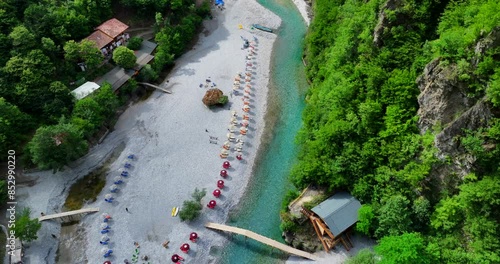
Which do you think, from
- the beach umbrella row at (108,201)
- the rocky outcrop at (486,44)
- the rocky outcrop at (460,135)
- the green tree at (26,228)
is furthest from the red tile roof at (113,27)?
the rocky outcrop at (486,44)

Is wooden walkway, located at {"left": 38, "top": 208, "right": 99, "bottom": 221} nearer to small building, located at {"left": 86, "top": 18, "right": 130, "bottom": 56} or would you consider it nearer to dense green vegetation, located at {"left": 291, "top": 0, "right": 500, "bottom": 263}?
dense green vegetation, located at {"left": 291, "top": 0, "right": 500, "bottom": 263}

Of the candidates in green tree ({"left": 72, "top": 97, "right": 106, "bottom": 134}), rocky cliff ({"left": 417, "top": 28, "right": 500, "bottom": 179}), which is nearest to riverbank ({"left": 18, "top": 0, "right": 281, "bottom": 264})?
green tree ({"left": 72, "top": 97, "right": 106, "bottom": 134})

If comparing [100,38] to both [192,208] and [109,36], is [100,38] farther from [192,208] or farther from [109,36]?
[192,208]

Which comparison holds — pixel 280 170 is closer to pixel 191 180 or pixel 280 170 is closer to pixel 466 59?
pixel 191 180

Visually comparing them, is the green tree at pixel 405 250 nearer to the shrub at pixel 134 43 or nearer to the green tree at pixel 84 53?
the green tree at pixel 84 53

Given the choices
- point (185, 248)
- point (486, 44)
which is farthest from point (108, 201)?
point (486, 44)
